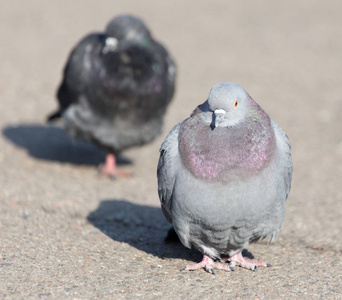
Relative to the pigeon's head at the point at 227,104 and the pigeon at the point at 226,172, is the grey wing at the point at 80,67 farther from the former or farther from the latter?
the pigeon's head at the point at 227,104

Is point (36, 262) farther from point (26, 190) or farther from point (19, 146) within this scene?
point (19, 146)

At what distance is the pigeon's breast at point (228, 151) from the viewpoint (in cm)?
399

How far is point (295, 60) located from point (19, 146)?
6568mm

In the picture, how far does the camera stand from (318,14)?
15797mm

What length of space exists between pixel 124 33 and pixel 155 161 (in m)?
2.07

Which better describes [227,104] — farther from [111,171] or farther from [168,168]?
[111,171]

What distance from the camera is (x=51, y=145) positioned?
8.73m

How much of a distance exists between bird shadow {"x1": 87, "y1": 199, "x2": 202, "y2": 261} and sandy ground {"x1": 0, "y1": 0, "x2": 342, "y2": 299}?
2cm

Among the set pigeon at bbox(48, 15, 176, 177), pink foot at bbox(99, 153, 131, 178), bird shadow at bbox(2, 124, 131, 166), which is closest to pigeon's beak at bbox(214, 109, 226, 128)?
pigeon at bbox(48, 15, 176, 177)

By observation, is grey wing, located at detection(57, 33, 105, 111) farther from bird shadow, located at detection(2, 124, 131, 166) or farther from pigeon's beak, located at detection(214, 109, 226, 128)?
pigeon's beak, located at detection(214, 109, 226, 128)

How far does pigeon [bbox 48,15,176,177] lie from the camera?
22.9 ft

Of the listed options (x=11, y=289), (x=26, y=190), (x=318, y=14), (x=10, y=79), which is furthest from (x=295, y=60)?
(x=11, y=289)

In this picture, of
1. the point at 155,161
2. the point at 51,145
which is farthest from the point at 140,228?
the point at 51,145

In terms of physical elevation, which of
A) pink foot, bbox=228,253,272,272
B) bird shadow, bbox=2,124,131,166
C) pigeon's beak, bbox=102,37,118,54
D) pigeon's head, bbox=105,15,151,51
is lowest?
bird shadow, bbox=2,124,131,166
